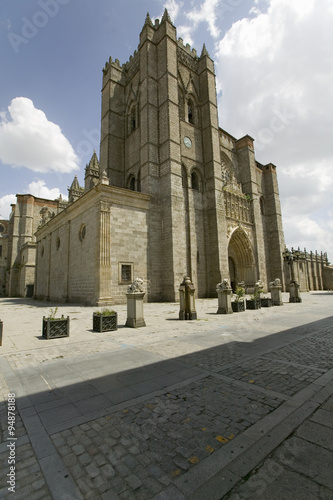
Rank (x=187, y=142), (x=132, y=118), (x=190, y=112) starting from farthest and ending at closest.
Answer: (x=190, y=112) → (x=132, y=118) → (x=187, y=142)

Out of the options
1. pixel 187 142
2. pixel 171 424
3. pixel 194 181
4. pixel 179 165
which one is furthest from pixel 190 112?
pixel 171 424

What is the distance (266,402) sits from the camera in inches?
113

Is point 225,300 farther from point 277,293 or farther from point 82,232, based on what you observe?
point 82,232

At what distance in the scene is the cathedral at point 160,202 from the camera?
16031 mm

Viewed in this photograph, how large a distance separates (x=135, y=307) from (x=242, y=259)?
2066 cm

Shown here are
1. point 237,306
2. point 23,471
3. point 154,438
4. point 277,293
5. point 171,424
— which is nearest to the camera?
point 23,471

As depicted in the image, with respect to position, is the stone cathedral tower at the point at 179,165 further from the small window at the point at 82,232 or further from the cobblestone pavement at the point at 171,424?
the cobblestone pavement at the point at 171,424

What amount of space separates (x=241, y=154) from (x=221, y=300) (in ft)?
77.2

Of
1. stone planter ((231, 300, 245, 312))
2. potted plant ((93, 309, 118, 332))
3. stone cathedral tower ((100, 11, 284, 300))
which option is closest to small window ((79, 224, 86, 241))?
stone cathedral tower ((100, 11, 284, 300))

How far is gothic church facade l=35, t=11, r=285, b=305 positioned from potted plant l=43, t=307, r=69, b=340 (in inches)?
297

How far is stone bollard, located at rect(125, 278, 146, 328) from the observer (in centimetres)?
789

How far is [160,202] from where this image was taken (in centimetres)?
1873

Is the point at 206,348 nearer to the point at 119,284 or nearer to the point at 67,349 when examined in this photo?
the point at 67,349

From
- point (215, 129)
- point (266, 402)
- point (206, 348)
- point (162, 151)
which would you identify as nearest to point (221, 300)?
point (206, 348)
